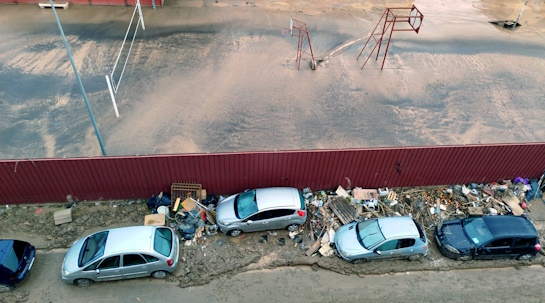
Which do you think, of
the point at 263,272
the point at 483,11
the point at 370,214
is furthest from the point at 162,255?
the point at 483,11

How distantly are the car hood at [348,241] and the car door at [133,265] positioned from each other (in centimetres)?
555

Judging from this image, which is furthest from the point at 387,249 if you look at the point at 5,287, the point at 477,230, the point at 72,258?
the point at 5,287

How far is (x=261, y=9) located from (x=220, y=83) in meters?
7.52

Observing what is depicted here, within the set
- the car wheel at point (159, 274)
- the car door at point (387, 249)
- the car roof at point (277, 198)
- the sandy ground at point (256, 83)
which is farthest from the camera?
the sandy ground at point (256, 83)

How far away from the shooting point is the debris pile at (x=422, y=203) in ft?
38.5

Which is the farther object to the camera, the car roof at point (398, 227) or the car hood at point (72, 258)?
the car roof at point (398, 227)

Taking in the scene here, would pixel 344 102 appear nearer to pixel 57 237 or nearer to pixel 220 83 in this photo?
pixel 220 83

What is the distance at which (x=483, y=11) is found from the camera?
886 inches

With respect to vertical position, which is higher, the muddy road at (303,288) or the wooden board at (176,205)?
the wooden board at (176,205)

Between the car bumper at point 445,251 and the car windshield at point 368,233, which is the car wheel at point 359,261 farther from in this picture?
the car bumper at point 445,251

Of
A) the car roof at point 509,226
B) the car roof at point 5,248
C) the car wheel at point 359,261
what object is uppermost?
the car roof at point 509,226

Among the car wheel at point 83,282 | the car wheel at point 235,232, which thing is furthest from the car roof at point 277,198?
the car wheel at point 83,282

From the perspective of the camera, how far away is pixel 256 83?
15797mm

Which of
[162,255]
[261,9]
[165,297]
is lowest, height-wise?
[165,297]
